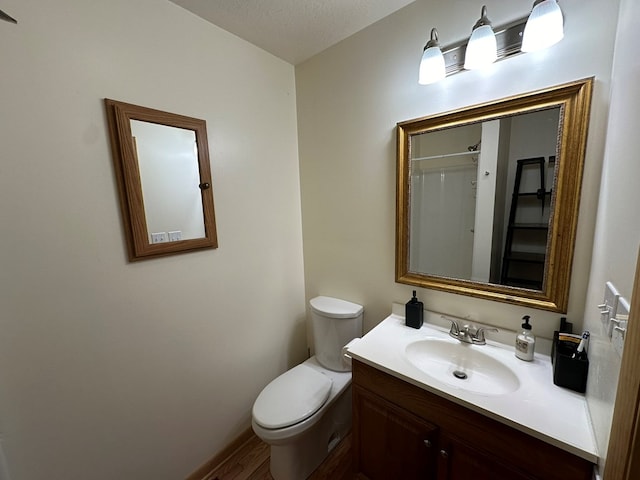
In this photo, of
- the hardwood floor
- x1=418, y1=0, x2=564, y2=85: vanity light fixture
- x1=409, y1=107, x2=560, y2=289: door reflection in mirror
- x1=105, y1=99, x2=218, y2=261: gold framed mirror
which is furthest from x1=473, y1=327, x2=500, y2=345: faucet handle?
x1=105, y1=99, x2=218, y2=261: gold framed mirror

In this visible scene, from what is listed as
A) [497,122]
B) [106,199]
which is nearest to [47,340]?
[106,199]

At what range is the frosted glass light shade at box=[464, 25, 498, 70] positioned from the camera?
0.98 meters

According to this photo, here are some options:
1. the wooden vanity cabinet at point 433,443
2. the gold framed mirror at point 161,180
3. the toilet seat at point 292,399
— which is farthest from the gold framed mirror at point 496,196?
the gold framed mirror at point 161,180

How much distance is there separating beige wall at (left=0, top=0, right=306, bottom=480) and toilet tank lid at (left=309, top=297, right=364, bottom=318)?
1.14 feet

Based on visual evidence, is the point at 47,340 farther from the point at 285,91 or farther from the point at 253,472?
the point at 285,91

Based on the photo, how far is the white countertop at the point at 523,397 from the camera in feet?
2.33

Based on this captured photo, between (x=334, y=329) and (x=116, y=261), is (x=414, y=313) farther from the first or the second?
(x=116, y=261)

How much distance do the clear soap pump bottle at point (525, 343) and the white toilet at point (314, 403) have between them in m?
0.77

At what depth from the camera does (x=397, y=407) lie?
1.03 meters

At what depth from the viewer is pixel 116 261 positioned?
3.51 feet

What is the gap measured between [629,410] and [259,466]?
5.54ft

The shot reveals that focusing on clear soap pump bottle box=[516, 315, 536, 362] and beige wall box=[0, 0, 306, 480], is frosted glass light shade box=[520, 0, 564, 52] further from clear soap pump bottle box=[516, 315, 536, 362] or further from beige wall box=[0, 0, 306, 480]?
beige wall box=[0, 0, 306, 480]

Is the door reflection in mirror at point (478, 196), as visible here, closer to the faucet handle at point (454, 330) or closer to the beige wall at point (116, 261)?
the faucet handle at point (454, 330)

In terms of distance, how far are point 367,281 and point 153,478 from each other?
57.1 inches
